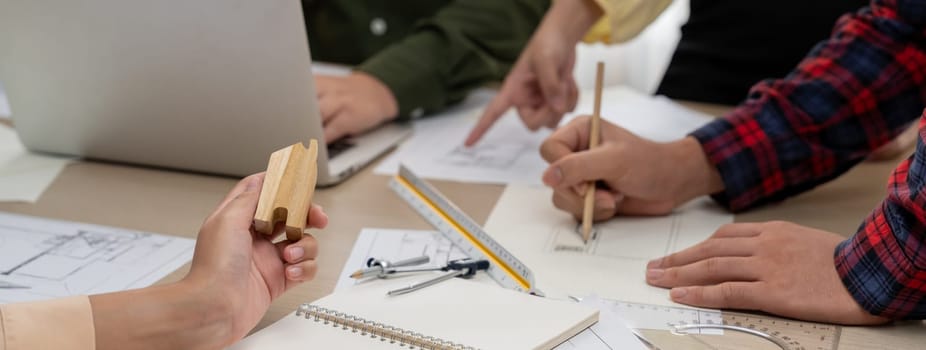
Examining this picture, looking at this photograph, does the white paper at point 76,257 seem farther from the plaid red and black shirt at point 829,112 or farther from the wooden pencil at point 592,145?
the plaid red and black shirt at point 829,112

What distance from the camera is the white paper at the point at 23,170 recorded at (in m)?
1.14

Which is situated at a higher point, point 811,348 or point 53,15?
point 53,15

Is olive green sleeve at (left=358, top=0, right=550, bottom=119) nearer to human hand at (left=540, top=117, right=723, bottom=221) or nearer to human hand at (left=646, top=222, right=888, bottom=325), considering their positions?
human hand at (left=540, top=117, right=723, bottom=221)

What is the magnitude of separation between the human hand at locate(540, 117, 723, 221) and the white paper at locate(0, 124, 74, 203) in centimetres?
64

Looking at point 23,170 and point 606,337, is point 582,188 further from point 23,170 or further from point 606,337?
point 23,170

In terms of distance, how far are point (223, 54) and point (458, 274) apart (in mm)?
404

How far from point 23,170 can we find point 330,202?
444mm

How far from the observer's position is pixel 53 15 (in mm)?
1104

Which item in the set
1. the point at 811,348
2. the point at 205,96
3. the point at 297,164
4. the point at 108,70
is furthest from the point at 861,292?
the point at 108,70

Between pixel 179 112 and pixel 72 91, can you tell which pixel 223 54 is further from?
pixel 72 91

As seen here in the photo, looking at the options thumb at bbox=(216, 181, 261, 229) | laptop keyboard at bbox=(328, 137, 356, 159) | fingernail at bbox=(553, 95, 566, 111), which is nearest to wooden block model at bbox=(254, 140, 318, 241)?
thumb at bbox=(216, 181, 261, 229)

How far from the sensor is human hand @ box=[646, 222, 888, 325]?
0.81 m

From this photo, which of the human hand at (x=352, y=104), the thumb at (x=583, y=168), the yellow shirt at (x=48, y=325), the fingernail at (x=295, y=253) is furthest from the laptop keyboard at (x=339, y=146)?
the yellow shirt at (x=48, y=325)

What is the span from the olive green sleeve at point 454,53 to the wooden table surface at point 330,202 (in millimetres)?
240
